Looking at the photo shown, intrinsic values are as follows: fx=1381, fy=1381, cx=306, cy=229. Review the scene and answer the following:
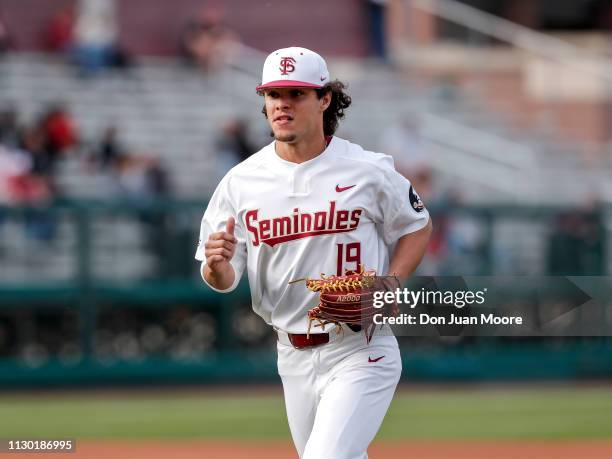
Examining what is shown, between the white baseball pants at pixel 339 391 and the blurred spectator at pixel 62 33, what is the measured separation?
44.4 ft

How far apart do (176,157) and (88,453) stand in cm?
801

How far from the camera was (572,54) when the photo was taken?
21609 millimetres

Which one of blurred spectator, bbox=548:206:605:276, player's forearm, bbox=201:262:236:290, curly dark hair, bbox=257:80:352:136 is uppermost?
blurred spectator, bbox=548:206:605:276

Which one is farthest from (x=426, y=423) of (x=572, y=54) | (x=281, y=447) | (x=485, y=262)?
(x=572, y=54)

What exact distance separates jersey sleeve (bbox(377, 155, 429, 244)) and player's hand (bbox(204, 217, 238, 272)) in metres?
0.71

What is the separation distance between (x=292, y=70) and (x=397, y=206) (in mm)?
745

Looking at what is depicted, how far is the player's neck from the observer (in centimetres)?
603

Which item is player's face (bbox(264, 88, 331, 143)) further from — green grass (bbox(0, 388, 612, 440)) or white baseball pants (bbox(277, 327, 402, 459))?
green grass (bbox(0, 388, 612, 440))

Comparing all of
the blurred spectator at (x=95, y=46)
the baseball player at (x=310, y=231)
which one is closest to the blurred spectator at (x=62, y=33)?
the blurred spectator at (x=95, y=46)

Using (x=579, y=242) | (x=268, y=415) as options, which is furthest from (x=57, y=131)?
(x=579, y=242)

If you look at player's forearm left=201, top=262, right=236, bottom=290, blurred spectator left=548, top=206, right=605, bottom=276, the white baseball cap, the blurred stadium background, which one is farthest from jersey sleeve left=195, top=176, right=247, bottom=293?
blurred spectator left=548, top=206, right=605, bottom=276

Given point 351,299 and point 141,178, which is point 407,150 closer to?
point 141,178

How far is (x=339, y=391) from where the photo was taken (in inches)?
226

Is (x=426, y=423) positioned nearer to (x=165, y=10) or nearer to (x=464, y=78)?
(x=464, y=78)
